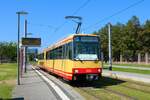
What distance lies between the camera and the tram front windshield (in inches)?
1001

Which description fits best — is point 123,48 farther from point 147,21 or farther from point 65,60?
point 65,60

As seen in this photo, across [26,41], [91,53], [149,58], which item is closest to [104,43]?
[149,58]

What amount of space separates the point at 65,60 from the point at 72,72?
2418mm

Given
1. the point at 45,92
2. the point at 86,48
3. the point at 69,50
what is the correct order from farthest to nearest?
the point at 69,50 → the point at 86,48 → the point at 45,92

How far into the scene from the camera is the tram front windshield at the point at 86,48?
25.4 m

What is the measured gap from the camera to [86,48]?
84.3 ft

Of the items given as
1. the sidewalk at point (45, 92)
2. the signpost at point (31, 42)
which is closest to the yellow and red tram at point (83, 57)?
the sidewalk at point (45, 92)

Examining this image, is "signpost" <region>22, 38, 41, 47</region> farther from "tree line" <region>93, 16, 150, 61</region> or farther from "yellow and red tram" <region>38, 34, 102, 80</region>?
"tree line" <region>93, 16, 150, 61</region>

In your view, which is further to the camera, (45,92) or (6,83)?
(6,83)

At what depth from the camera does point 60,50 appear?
31.1 m

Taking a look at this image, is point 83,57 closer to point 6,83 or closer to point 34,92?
point 34,92

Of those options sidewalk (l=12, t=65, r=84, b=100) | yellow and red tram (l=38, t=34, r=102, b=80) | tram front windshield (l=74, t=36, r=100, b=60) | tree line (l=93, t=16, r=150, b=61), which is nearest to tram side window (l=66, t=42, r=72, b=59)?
yellow and red tram (l=38, t=34, r=102, b=80)

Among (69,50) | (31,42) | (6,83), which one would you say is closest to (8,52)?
(31,42)

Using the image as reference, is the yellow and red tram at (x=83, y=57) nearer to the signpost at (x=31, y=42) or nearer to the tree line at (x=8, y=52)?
the signpost at (x=31, y=42)
